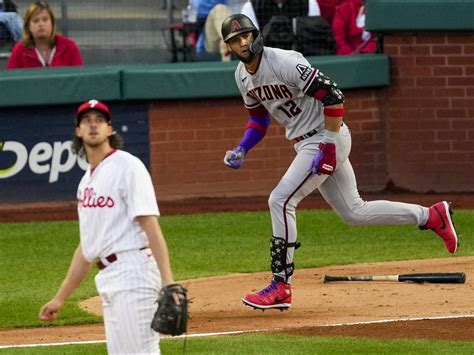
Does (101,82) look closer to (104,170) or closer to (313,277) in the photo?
(313,277)

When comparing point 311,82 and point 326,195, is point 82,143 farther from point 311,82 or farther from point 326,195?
point 326,195

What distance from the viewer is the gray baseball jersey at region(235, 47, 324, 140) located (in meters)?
8.34

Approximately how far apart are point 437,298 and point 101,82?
18.7 ft

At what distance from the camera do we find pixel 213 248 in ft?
37.2

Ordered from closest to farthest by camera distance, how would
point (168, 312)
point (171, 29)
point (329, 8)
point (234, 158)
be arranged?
point (168, 312)
point (234, 158)
point (171, 29)
point (329, 8)

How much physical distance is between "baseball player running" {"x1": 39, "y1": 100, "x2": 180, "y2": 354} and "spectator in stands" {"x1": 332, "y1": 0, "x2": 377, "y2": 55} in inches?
358

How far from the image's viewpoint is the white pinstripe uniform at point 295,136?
839cm

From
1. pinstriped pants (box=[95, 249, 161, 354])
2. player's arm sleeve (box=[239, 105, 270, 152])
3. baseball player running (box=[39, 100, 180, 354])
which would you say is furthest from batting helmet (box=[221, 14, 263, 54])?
pinstriped pants (box=[95, 249, 161, 354])

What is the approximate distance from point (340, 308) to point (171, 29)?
21.3 feet

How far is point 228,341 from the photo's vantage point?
7.55m

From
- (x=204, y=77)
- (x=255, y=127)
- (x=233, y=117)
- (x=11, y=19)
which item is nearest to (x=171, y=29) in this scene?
(x=204, y=77)

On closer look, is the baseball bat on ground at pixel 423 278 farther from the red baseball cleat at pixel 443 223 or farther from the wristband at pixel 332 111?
the wristband at pixel 332 111

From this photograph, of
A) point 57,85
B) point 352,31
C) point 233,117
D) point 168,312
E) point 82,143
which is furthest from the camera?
point 352,31

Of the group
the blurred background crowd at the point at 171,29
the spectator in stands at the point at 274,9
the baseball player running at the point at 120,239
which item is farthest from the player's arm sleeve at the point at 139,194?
the spectator in stands at the point at 274,9
